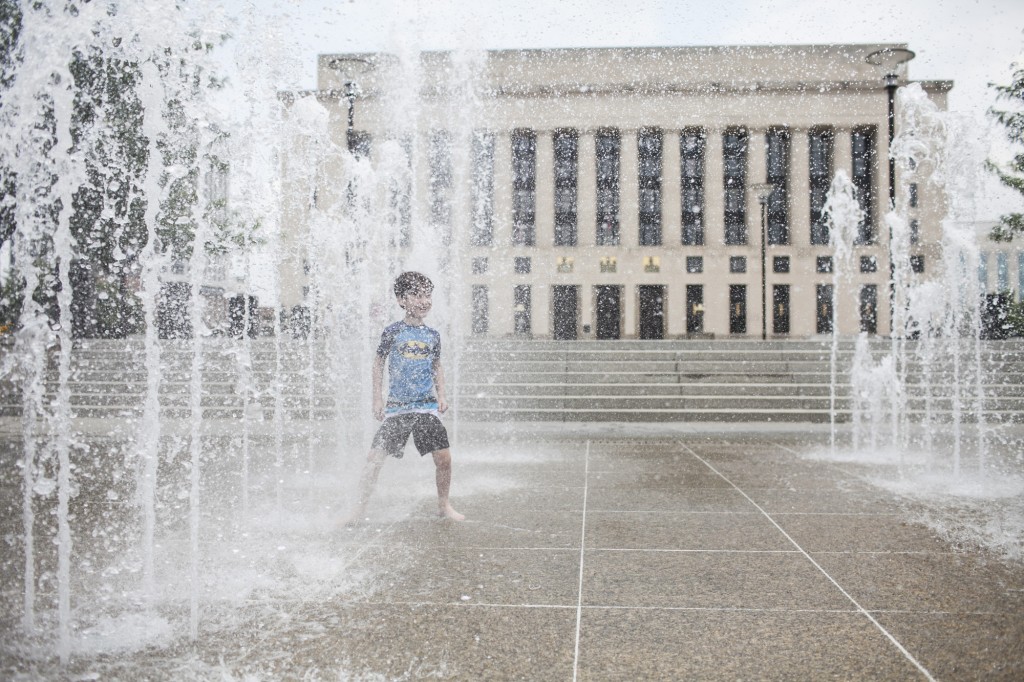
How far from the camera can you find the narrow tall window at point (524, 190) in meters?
39.7

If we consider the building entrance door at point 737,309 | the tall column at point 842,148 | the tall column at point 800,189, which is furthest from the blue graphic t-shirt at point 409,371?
the tall column at point 842,148

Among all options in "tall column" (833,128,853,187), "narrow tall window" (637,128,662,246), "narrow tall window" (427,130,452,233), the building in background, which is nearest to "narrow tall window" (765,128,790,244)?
the building in background

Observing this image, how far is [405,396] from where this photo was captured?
479 centimetres

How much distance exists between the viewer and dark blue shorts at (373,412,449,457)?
4.78 m

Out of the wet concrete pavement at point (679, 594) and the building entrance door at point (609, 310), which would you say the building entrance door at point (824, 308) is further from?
the wet concrete pavement at point (679, 594)

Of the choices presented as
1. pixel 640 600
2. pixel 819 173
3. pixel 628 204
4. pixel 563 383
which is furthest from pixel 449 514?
pixel 819 173

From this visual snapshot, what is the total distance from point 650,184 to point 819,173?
8.67 meters

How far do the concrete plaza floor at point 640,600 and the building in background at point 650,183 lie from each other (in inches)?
1311

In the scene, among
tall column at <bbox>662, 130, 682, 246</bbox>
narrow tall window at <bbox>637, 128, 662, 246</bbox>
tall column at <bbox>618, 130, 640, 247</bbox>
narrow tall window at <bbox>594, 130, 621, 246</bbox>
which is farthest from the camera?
narrow tall window at <bbox>594, 130, 621, 246</bbox>

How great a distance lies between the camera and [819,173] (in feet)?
130

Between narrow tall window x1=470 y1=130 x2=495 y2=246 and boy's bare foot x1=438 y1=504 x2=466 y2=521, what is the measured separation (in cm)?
3592

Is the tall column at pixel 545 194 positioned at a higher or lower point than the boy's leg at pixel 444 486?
higher

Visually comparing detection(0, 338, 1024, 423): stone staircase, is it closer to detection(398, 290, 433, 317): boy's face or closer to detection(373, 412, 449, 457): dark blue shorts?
detection(373, 412, 449, 457): dark blue shorts

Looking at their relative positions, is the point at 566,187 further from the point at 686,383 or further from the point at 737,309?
the point at 686,383
